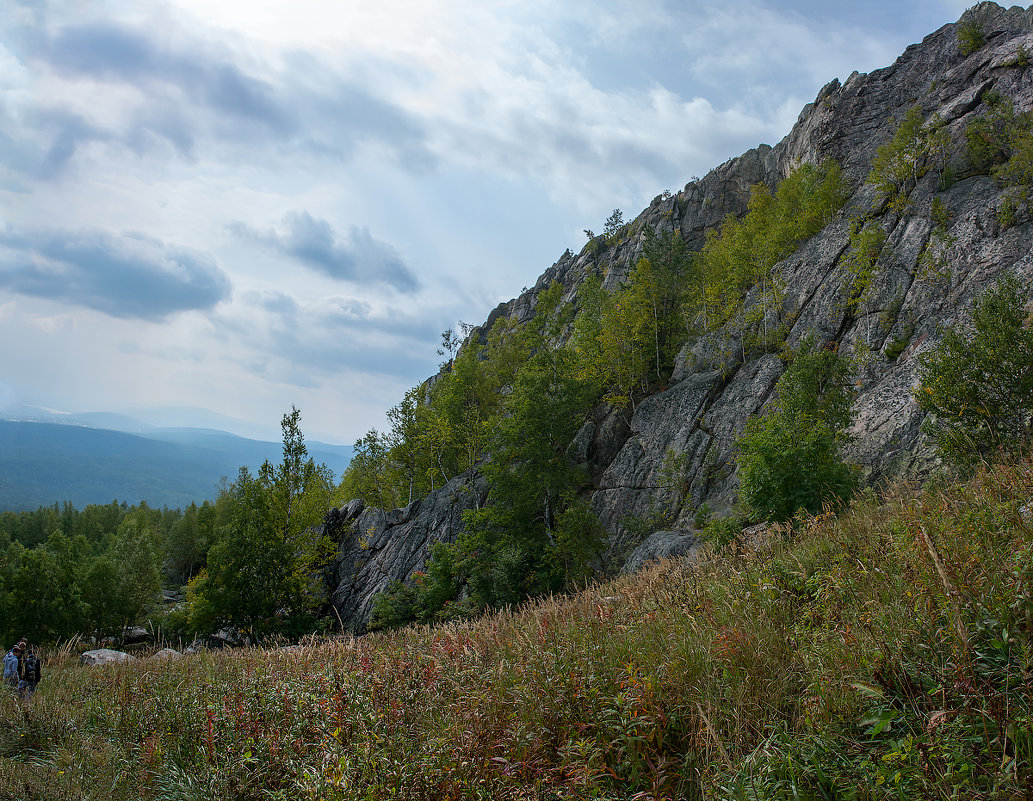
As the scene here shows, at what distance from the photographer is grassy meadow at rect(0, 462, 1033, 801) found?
3453 mm

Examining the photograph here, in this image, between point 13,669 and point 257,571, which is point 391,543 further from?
point 13,669

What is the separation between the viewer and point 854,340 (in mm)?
29266

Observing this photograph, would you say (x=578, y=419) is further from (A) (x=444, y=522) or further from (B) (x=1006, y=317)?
(B) (x=1006, y=317)

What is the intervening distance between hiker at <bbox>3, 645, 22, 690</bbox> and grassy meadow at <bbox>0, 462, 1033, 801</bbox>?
213 inches

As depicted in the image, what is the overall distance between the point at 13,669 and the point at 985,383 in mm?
27066

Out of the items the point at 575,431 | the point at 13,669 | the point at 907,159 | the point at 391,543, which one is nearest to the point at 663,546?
the point at 575,431

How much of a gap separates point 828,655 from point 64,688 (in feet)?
48.2

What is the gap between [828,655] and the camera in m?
4.46

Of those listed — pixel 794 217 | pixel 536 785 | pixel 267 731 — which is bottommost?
pixel 267 731

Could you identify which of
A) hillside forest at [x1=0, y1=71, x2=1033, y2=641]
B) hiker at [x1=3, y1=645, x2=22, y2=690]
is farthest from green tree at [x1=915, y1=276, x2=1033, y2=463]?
hiker at [x1=3, y1=645, x2=22, y2=690]

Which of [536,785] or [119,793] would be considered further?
[119,793]

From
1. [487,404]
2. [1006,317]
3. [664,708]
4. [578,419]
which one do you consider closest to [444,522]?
[578,419]

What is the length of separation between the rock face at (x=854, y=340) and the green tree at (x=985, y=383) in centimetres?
303

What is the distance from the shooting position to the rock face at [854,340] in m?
25.3
